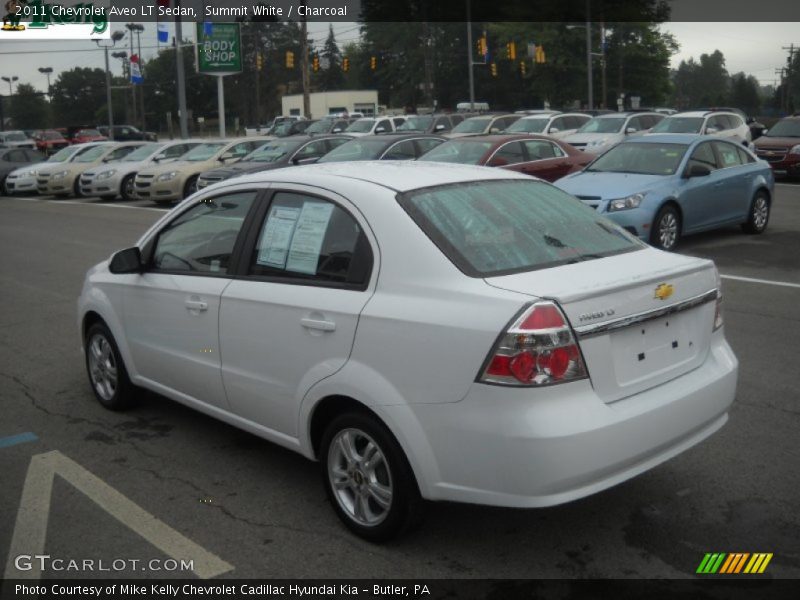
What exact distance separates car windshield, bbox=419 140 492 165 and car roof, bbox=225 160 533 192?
1067 centimetres

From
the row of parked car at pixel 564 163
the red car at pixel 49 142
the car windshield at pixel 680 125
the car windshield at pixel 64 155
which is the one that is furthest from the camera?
the red car at pixel 49 142

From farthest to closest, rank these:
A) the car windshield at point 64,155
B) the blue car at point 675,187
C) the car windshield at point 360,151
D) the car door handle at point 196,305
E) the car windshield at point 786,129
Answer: the car windshield at point 64,155, the car windshield at point 786,129, the car windshield at point 360,151, the blue car at point 675,187, the car door handle at point 196,305

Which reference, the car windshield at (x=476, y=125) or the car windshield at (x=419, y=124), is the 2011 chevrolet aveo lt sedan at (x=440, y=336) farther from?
the car windshield at (x=419, y=124)

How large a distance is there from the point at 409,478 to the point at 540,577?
67 centimetres

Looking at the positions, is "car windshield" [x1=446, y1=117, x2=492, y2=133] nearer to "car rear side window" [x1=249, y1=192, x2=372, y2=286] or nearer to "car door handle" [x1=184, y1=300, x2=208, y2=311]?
"car door handle" [x1=184, y1=300, x2=208, y2=311]

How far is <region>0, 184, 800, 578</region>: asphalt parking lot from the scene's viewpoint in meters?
3.88

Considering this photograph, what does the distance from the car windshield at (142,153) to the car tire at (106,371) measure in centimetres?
2023

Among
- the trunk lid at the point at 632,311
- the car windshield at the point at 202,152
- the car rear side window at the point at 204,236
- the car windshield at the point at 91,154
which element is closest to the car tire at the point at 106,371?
the car rear side window at the point at 204,236

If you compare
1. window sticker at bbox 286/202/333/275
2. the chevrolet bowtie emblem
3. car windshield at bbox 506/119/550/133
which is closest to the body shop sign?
car windshield at bbox 506/119/550/133

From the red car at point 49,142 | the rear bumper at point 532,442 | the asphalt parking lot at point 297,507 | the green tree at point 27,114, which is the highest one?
the green tree at point 27,114

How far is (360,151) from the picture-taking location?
1830 cm

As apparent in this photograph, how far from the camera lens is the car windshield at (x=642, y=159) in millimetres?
12391

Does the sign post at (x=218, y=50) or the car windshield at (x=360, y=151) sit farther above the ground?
the sign post at (x=218, y=50)

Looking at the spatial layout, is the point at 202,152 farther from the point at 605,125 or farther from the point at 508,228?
the point at 508,228
